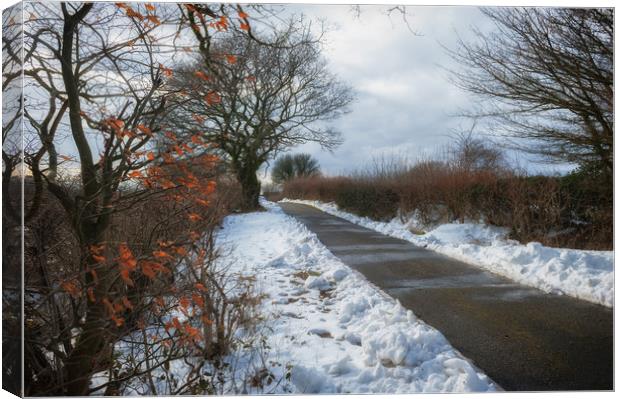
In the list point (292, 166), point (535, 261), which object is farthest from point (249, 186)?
point (535, 261)

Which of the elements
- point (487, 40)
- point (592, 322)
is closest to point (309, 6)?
point (487, 40)

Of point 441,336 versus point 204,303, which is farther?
point 441,336

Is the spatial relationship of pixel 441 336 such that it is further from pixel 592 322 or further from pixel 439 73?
pixel 439 73

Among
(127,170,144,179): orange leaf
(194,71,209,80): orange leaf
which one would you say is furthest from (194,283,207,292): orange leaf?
(194,71,209,80): orange leaf

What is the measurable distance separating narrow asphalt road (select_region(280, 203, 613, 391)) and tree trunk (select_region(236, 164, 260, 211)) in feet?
1.00

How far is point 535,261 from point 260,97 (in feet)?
10.4

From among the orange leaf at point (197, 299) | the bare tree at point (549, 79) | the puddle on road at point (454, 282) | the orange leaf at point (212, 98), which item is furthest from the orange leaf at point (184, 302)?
the bare tree at point (549, 79)

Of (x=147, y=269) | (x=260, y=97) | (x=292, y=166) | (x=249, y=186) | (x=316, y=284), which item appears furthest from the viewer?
(x=316, y=284)

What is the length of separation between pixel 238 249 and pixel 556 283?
2.96m

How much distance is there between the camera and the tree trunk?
311 cm

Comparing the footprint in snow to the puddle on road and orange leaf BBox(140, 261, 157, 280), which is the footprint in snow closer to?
orange leaf BBox(140, 261, 157, 280)

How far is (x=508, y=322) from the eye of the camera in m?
2.74

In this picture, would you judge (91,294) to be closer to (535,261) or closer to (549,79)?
(549,79)

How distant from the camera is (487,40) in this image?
9.53 feet
